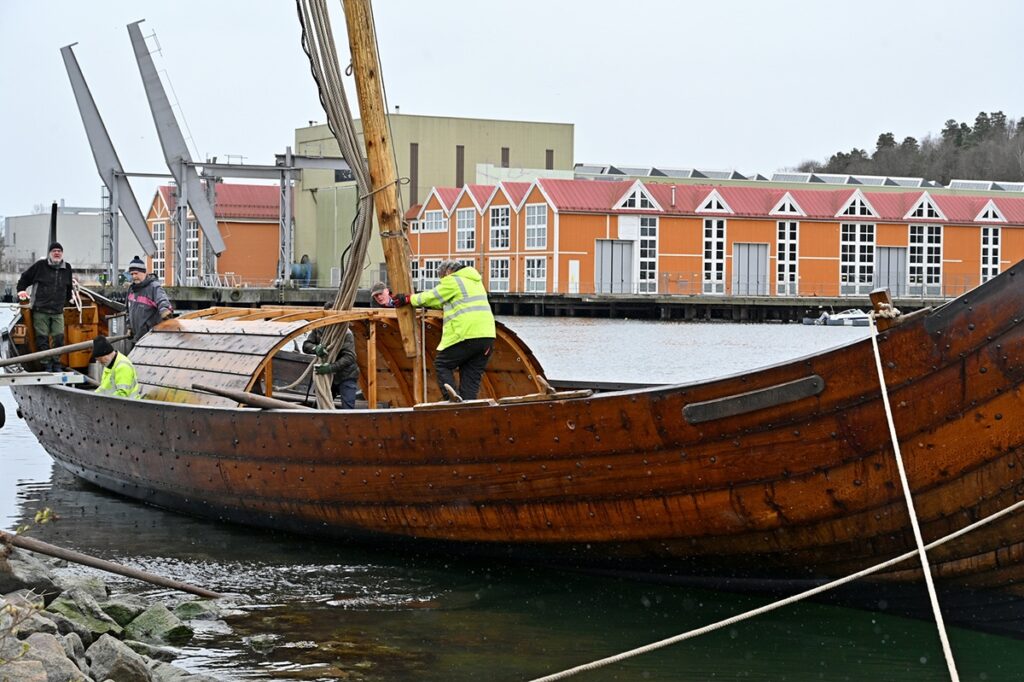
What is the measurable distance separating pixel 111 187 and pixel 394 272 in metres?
48.4

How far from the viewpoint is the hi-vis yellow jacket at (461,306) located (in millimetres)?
10477

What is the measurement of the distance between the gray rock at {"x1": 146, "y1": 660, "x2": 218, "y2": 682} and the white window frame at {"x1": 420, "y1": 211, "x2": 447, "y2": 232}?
2620 inches

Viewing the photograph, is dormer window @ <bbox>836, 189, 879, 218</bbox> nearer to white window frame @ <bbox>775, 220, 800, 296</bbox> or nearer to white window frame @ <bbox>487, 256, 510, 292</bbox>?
white window frame @ <bbox>775, 220, 800, 296</bbox>

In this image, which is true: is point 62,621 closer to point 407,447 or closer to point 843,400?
point 407,447

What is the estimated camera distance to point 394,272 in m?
11.0

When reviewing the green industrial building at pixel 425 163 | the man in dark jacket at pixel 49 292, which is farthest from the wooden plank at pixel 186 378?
the green industrial building at pixel 425 163

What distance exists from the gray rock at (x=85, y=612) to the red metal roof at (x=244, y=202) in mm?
73860

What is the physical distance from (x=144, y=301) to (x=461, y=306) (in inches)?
178

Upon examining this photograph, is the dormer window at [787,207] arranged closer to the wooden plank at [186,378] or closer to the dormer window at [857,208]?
the dormer window at [857,208]

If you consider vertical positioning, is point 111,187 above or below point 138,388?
above

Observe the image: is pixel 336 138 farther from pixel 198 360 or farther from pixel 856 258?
pixel 856 258

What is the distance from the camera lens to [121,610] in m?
8.41

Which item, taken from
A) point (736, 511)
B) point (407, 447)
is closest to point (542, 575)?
point (407, 447)

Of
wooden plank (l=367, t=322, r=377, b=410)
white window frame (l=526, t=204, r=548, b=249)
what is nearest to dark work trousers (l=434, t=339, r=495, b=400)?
wooden plank (l=367, t=322, r=377, b=410)
